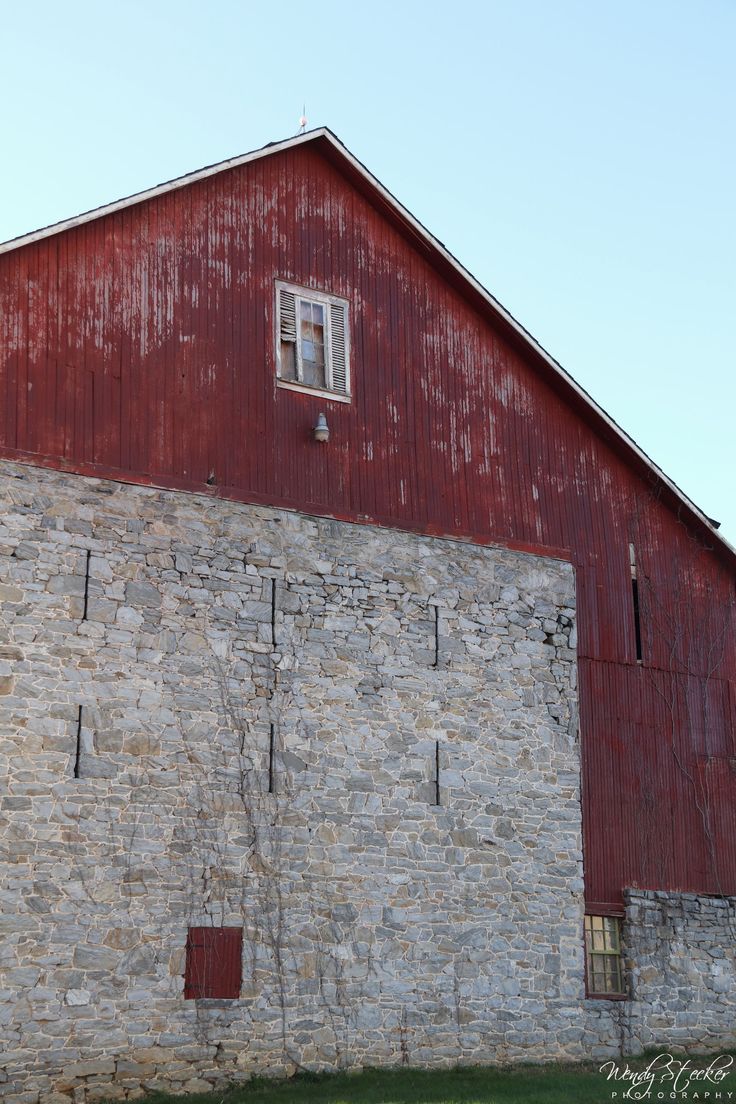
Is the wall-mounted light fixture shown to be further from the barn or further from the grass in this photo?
the grass

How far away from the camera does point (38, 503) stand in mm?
14125

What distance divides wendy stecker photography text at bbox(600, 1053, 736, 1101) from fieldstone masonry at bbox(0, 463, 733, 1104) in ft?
1.89

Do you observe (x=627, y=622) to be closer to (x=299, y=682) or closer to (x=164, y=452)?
(x=299, y=682)

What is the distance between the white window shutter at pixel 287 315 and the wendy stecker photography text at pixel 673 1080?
9.40 m

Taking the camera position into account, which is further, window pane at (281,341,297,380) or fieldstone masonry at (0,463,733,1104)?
window pane at (281,341,297,380)

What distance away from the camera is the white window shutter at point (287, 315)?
16297 millimetres

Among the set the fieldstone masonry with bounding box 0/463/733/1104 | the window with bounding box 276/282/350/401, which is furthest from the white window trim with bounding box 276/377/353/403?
the fieldstone masonry with bounding box 0/463/733/1104

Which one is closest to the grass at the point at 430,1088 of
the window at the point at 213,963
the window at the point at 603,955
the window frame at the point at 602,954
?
the window at the point at 213,963

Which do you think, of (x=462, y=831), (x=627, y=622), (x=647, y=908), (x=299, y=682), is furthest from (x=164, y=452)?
(x=647, y=908)

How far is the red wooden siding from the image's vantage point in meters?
14.8

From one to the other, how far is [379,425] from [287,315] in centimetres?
177

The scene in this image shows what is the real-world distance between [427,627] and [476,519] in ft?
5.58

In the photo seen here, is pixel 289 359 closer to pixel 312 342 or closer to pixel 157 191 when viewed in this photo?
pixel 312 342

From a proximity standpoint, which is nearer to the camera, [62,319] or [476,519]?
[62,319]
